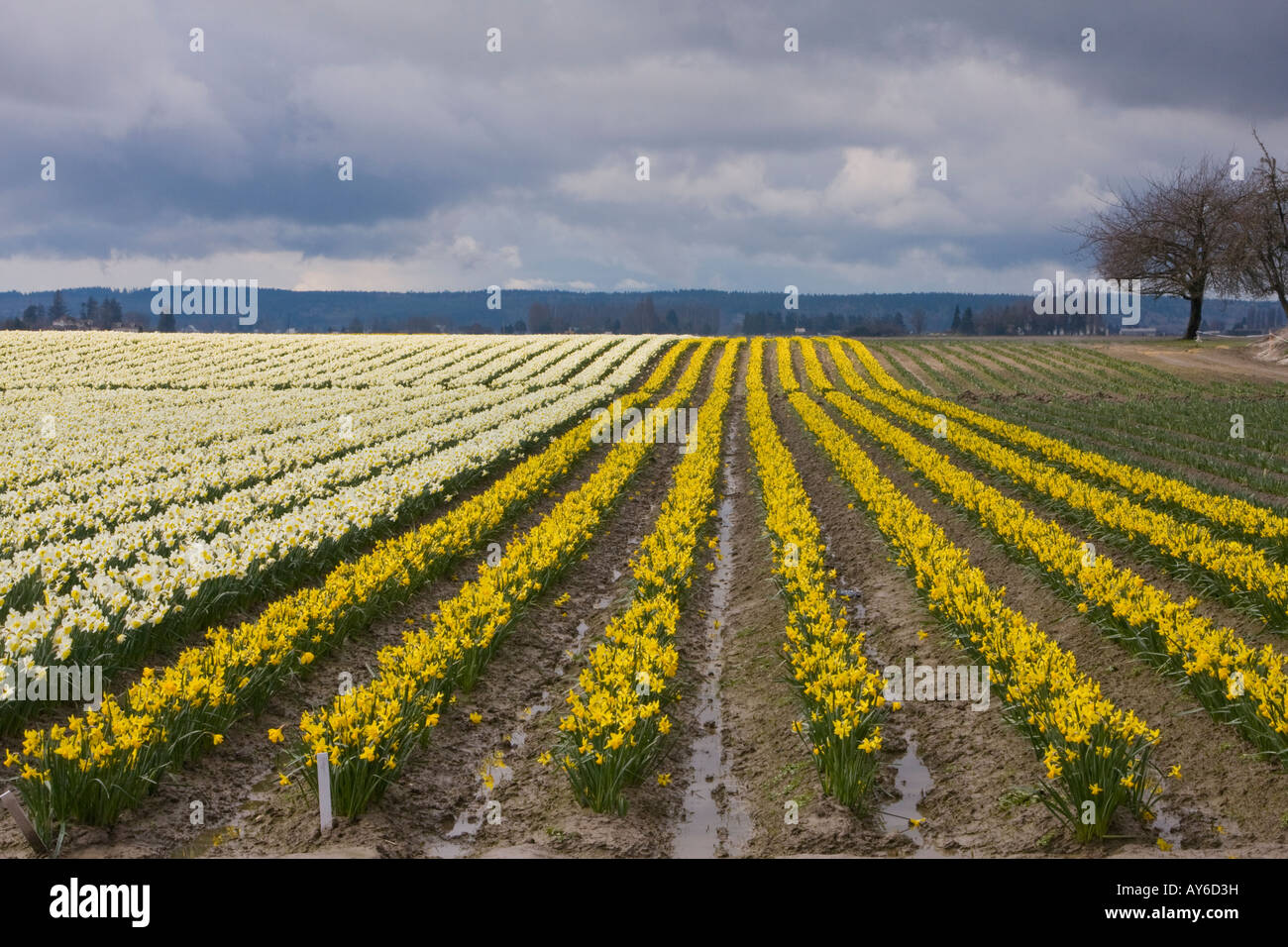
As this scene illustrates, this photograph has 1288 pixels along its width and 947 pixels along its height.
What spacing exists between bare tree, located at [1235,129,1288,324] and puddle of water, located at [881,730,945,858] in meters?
49.6

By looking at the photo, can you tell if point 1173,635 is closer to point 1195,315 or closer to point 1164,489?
point 1164,489

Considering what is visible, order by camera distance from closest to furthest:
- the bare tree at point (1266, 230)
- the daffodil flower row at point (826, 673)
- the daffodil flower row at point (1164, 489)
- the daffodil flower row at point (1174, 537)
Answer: the daffodil flower row at point (826, 673)
the daffodil flower row at point (1174, 537)
the daffodil flower row at point (1164, 489)
the bare tree at point (1266, 230)

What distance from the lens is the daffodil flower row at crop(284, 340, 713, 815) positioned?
5969 mm

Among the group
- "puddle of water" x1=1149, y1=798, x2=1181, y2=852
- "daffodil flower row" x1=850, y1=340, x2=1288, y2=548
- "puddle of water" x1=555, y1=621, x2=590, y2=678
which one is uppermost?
"daffodil flower row" x1=850, y1=340, x2=1288, y2=548

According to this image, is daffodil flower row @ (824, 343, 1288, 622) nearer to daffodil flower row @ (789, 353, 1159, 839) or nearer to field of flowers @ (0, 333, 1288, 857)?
field of flowers @ (0, 333, 1288, 857)

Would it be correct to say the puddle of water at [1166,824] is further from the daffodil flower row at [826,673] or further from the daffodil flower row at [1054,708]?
the daffodil flower row at [826,673]

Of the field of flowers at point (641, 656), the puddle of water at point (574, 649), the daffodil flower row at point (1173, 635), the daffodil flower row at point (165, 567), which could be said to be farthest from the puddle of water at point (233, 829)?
the daffodil flower row at point (1173, 635)

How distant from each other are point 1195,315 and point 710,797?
60.8 meters

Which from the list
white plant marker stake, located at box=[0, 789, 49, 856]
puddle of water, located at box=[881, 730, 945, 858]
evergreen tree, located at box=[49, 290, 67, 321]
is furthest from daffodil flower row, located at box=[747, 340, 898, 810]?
evergreen tree, located at box=[49, 290, 67, 321]

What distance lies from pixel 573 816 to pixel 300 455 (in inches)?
585

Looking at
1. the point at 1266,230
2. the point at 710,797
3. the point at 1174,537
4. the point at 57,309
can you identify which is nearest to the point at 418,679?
the point at 710,797

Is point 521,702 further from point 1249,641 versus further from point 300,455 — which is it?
point 300,455

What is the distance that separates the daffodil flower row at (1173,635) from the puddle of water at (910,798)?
2.26 meters

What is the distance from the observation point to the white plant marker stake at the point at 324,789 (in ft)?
18.2
